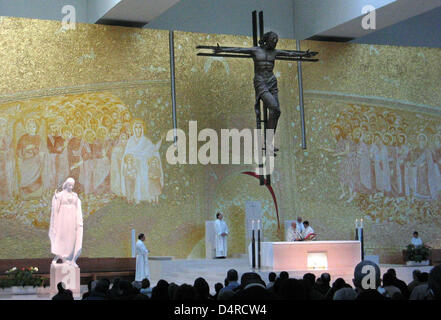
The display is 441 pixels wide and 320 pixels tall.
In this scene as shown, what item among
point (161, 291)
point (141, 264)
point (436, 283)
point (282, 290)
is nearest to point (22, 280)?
point (141, 264)

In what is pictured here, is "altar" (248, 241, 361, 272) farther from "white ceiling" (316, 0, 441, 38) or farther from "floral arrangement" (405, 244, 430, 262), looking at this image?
"white ceiling" (316, 0, 441, 38)

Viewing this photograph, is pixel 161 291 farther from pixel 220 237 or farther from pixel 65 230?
pixel 220 237

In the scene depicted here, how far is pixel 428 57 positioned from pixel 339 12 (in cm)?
365

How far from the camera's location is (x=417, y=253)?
16.2m

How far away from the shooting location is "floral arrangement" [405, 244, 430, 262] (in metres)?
16.1

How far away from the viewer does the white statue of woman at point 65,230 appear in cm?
1102

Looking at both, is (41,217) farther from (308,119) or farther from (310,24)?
(310,24)

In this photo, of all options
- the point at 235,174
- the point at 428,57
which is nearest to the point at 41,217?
the point at 235,174

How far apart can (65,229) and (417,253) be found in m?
9.02

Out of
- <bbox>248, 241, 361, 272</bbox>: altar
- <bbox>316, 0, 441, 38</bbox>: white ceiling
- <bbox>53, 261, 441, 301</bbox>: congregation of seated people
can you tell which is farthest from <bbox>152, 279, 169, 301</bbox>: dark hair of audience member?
<bbox>316, 0, 441, 38</bbox>: white ceiling

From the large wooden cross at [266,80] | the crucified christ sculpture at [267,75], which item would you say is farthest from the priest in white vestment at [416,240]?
the crucified christ sculpture at [267,75]

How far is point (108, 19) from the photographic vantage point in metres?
15.3

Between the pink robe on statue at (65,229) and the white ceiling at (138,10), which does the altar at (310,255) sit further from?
the white ceiling at (138,10)
